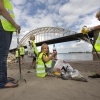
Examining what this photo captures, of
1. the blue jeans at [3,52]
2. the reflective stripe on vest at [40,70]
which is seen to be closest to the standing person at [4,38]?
the blue jeans at [3,52]

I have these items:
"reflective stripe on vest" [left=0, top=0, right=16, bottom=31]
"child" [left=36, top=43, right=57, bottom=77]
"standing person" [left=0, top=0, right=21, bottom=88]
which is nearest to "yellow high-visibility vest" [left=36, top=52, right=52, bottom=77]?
"child" [left=36, top=43, right=57, bottom=77]

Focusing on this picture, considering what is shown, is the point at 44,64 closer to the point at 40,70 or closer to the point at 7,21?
the point at 40,70

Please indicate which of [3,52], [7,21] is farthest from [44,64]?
[7,21]

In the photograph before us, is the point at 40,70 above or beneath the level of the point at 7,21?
beneath

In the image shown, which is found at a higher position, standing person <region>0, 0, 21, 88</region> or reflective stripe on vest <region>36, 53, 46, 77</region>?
standing person <region>0, 0, 21, 88</region>

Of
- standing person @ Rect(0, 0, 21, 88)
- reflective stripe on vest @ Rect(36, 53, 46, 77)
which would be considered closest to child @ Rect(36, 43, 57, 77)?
reflective stripe on vest @ Rect(36, 53, 46, 77)

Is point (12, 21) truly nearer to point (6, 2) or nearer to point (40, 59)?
point (6, 2)

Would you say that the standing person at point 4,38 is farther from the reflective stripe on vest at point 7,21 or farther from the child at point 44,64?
the child at point 44,64

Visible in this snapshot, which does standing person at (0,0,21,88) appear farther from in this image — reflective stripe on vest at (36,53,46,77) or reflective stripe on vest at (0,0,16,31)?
reflective stripe on vest at (36,53,46,77)

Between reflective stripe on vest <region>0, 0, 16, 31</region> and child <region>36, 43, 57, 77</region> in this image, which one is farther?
child <region>36, 43, 57, 77</region>

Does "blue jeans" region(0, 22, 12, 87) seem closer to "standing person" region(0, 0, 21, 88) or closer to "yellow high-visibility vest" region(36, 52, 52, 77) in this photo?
"standing person" region(0, 0, 21, 88)

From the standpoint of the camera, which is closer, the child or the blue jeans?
the blue jeans

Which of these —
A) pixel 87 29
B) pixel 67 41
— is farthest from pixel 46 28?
pixel 87 29

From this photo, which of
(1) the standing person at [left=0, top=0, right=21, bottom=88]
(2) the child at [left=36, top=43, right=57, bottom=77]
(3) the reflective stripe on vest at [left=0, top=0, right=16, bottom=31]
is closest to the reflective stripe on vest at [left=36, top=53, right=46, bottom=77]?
(2) the child at [left=36, top=43, right=57, bottom=77]
